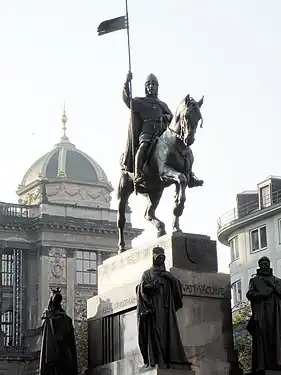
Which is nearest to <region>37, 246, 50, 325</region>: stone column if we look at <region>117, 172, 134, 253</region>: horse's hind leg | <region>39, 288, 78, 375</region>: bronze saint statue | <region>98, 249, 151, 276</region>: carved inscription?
<region>117, 172, 134, 253</region>: horse's hind leg

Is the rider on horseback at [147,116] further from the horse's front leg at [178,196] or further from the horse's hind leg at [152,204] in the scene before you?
the horse's front leg at [178,196]

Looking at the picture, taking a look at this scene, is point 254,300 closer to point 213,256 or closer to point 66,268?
point 213,256

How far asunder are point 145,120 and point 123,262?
3643mm

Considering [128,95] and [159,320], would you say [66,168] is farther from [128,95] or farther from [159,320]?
[159,320]

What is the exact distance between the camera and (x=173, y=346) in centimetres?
2092

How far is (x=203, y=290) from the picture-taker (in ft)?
74.2

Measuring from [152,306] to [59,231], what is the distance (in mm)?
70207

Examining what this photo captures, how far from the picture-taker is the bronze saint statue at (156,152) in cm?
2303

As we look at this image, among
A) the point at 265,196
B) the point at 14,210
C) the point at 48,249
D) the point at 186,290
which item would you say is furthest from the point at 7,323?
the point at 186,290

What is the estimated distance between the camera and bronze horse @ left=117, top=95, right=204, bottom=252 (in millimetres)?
→ 22844

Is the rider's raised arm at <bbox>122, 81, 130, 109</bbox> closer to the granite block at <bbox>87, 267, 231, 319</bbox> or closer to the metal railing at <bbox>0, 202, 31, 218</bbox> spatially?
the granite block at <bbox>87, 267, 231, 319</bbox>

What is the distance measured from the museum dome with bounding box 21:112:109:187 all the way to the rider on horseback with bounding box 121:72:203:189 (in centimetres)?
6873

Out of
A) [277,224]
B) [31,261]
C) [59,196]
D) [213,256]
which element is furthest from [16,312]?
[213,256]

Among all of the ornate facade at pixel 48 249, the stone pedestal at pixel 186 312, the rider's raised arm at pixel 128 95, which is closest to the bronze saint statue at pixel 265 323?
the stone pedestal at pixel 186 312
